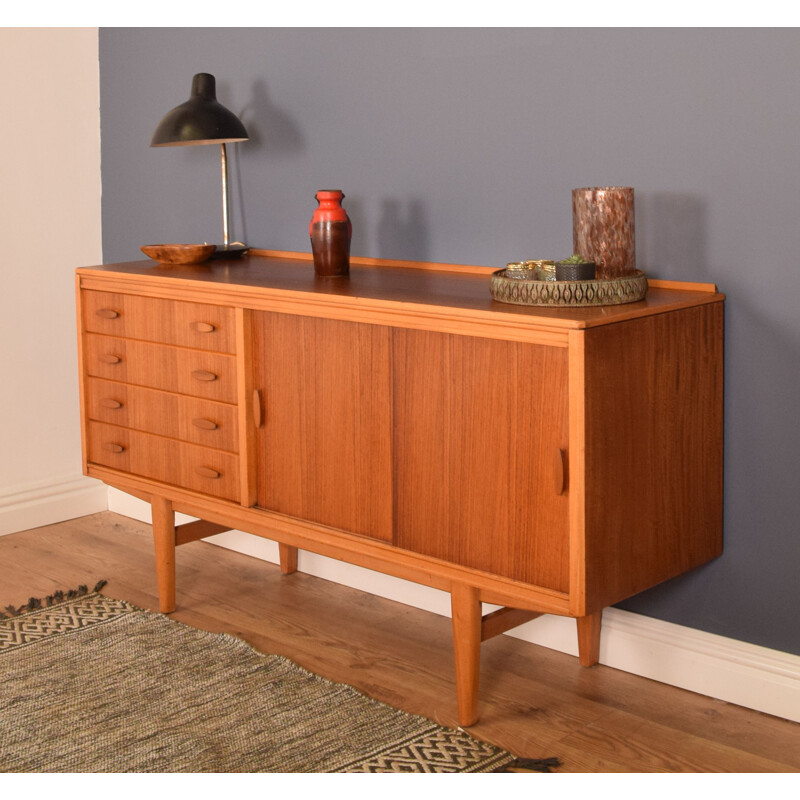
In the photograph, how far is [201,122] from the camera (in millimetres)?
2742

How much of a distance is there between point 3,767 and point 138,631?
63 centimetres

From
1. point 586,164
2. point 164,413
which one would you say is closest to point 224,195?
point 164,413

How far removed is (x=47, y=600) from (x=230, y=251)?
103 cm

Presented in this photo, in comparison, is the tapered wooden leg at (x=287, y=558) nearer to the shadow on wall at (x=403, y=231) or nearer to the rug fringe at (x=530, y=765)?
the shadow on wall at (x=403, y=231)

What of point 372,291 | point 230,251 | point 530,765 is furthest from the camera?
point 230,251

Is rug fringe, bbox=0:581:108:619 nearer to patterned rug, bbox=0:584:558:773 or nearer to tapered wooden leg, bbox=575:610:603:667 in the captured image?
patterned rug, bbox=0:584:558:773

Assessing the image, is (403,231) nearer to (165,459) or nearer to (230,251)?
(230,251)

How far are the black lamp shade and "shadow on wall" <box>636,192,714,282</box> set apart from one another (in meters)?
1.11

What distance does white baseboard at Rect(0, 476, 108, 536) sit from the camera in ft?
11.0

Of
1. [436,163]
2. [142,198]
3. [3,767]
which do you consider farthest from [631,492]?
[142,198]

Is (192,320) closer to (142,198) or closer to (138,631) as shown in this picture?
(138,631)

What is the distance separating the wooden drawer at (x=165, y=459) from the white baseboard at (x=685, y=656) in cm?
57

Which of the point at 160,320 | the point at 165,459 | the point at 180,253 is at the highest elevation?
the point at 180,253

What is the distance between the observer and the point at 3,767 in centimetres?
197
